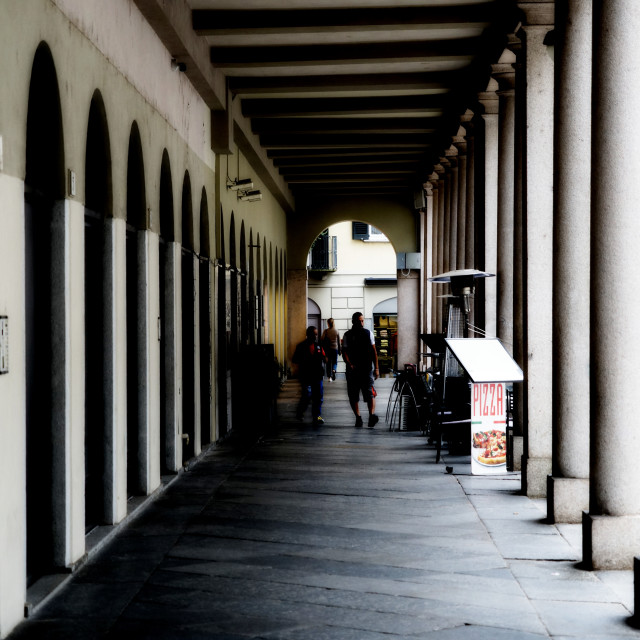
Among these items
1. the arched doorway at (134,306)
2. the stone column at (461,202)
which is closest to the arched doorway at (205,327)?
the arched doorway at (134,306)

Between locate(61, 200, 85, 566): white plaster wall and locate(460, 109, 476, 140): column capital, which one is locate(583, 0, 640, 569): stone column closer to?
locate(61, 200, 85, 566): white plaster wall

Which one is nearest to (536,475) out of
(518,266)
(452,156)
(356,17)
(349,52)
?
(518,266)

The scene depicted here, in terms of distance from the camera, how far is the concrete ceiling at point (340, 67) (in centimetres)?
1102

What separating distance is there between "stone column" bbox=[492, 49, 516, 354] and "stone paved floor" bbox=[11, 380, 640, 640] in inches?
94.1

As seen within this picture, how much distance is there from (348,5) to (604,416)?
20.0 feet

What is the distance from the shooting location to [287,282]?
2848 cm

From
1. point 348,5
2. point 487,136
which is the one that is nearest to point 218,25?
point 348,5

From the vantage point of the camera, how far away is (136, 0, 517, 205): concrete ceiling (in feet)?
36.2

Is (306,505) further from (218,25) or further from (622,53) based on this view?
(218,25)

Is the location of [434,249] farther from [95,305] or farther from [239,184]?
[95,305]

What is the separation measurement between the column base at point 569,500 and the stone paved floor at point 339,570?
0.15 m

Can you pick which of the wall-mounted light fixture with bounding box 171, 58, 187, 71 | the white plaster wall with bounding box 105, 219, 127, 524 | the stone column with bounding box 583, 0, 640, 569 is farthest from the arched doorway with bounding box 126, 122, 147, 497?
the stone column with bounding box 583, 0, 640, 569

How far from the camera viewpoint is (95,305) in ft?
25.7

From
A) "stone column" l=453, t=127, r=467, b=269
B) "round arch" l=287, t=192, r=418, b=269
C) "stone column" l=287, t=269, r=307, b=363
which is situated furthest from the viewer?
"stone column" l=287, t=269, r=307, b=363
